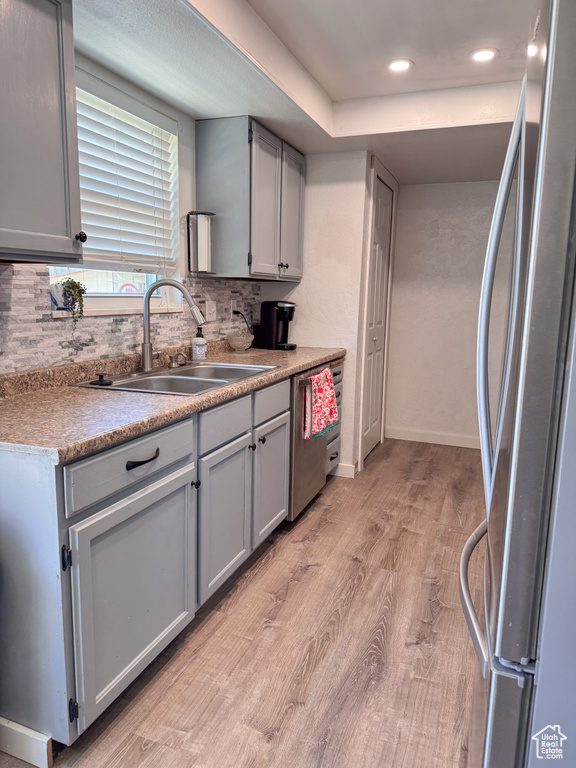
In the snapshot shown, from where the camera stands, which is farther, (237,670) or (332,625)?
(332,625)

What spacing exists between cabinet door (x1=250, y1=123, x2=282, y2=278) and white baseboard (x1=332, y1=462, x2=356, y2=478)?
144cm

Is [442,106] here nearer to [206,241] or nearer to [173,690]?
[206,241]

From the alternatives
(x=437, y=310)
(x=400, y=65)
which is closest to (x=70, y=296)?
(x=400, y=65)

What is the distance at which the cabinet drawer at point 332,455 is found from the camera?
353 cm

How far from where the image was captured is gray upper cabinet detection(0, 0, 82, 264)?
141cm

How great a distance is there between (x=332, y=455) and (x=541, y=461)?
2.84 m

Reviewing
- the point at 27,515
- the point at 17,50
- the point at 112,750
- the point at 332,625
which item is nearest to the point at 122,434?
the point at 27,515

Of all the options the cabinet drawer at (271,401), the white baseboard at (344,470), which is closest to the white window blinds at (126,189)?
the cabinet drawer at (271,401)

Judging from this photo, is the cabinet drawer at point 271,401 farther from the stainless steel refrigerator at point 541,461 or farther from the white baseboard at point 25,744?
the stainless steel refrigerator at point 541,461

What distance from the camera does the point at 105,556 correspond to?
1.47 m

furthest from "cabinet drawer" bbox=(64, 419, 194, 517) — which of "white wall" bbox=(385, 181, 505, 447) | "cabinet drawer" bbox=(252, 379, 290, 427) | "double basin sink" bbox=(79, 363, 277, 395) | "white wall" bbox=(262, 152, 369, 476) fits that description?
"white wall" bbox=(385, 181, 505, 447)

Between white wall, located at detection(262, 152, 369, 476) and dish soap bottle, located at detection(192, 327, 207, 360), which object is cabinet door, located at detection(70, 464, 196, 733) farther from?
white wall, located at detection(262, 152, 369, 476)

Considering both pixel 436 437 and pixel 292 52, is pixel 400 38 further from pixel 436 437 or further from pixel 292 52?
pixel 436 437

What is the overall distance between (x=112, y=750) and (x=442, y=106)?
10.6ft
